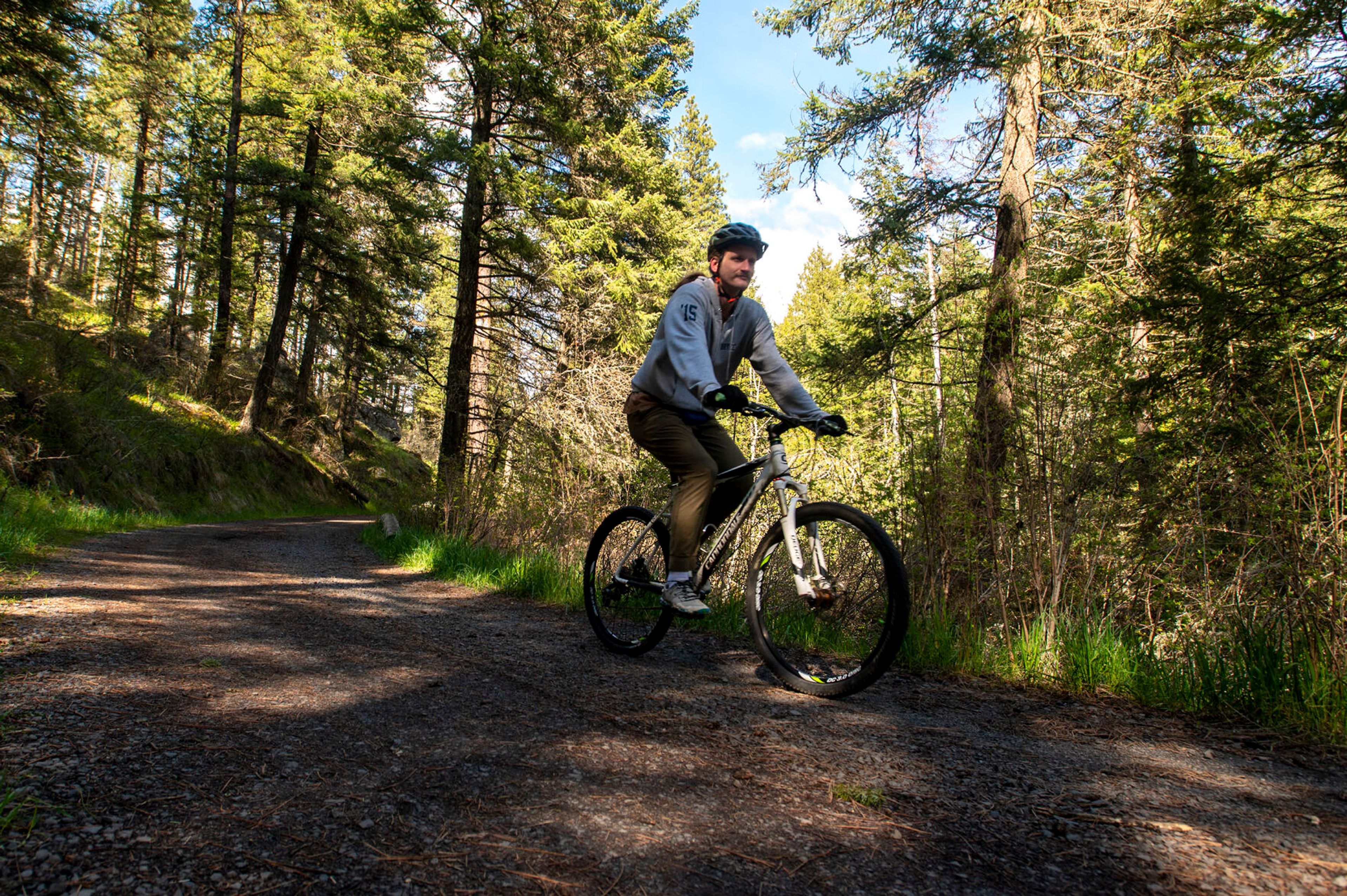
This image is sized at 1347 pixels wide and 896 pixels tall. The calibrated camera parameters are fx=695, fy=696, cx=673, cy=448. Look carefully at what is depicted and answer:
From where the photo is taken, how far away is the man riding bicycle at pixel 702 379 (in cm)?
381

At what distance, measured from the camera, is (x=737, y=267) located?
394cm

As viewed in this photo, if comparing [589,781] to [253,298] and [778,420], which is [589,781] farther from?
[253,298]

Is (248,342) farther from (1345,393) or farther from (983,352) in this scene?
(1345,393)

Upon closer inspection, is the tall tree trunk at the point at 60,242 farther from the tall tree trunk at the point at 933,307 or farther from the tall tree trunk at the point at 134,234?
the tall tree trunk at the point at 933,307

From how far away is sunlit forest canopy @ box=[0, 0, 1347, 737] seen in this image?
13.8 feet

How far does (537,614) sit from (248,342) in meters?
31.9

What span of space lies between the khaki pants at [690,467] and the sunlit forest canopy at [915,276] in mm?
1482

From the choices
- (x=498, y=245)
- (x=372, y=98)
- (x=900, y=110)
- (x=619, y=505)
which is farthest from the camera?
(x=498, y=245)

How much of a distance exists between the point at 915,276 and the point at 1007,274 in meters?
1.95

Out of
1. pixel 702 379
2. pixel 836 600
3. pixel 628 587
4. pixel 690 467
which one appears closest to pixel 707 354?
pixel 702 379

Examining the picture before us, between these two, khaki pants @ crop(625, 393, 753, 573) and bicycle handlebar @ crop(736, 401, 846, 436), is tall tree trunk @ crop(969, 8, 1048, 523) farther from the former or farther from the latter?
khaki pants @ crop(625, 393, 753, 573)

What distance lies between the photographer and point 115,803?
1714 millimetres

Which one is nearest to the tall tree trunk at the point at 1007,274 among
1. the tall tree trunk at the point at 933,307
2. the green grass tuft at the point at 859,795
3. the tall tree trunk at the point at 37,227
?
the tall tree trunk at the point at 933,307

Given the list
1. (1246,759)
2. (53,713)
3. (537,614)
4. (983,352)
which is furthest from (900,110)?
(53,713)
